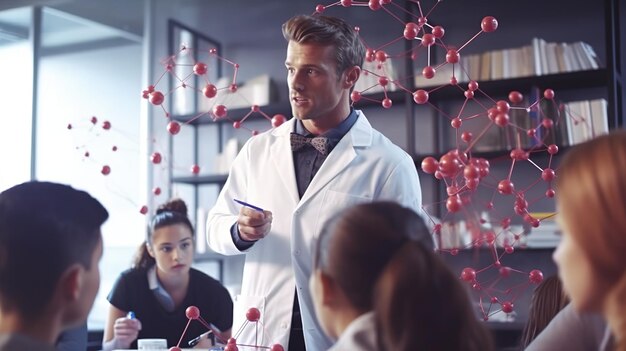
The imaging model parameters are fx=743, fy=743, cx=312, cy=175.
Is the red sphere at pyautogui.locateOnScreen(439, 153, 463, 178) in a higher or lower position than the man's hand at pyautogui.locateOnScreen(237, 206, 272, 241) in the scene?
higher

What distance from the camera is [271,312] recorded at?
2.22m

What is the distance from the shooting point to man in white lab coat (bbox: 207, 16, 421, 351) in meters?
2.19

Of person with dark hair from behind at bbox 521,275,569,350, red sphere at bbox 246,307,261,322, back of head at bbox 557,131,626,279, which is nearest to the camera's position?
back of head at bbox 557,131,626,279

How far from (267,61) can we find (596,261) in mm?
4301

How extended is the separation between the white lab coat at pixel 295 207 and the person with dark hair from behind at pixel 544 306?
0.47 metres

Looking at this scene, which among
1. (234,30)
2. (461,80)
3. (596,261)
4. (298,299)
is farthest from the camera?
(234,30)

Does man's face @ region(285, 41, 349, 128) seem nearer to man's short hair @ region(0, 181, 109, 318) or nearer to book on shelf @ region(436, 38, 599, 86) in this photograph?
man's short hair @ region(0, 181, 109, 318)

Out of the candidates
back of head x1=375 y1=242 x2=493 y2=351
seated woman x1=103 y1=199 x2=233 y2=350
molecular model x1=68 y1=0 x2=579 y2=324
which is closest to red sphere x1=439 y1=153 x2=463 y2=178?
molecular model x1=68 y1=0 x2=579 y2=324

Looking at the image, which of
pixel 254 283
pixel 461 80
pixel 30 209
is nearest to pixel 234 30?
pixel 461 80

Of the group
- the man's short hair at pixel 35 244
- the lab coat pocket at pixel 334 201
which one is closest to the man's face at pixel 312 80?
the lab coat pocket at pixel 334 201

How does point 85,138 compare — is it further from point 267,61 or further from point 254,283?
point 254,283

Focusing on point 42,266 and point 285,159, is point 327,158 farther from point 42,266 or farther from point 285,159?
point 42,266

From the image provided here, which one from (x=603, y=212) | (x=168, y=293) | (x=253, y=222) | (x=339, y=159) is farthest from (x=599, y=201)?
(x=168, y=293)

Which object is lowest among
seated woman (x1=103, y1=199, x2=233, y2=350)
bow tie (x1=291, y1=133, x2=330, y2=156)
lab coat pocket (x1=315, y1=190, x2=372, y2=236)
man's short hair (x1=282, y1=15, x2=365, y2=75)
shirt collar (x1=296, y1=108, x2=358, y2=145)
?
seated woman (x1=103, y1=199, x2=233, y2=350)
